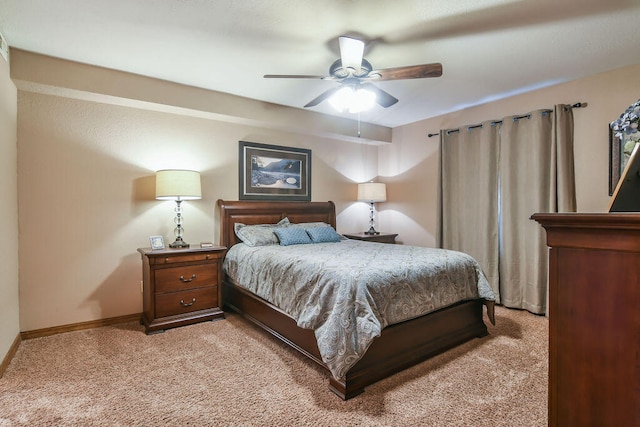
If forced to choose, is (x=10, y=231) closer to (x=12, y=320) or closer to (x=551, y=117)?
(x=12, y=320)

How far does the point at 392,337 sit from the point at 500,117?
3118mm

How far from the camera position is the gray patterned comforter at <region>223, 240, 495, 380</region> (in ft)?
6.67

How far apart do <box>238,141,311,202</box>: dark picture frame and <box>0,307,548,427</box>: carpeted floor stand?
76.6 inches

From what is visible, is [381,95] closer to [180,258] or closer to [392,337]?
[392,337]

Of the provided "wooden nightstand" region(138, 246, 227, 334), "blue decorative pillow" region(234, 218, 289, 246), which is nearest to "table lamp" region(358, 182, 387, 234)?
"blue decorative pillow" region(234, 218, 289, 246)

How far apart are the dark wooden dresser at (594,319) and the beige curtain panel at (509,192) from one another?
10.0 feet

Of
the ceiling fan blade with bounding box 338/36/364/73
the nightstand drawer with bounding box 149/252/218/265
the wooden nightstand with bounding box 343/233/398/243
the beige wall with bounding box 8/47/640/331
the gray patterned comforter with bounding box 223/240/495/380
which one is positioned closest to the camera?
the gray patterned comforter with bounding box 223/240/495/380

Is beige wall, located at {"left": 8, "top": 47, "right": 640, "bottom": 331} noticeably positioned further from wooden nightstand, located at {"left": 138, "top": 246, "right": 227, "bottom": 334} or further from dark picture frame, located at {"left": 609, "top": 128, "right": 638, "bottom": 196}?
wooden nightstand, located at {"left": 138, "top": 246, "right": 227, "bottom": 334}

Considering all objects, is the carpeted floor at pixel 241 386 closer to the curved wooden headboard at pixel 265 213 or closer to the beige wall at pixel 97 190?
the beige wall at pixel 97 190

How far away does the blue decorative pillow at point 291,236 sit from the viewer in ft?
12.1

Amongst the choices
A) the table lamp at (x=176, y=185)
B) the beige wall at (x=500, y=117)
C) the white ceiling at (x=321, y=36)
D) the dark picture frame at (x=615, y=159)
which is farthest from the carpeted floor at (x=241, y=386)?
the white ceiling at (x=321, y=36)

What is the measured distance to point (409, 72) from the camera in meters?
2.48

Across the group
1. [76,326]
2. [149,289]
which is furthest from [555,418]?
[76,326]

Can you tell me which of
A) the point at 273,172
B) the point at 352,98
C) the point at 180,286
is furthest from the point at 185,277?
the point at 352,98
